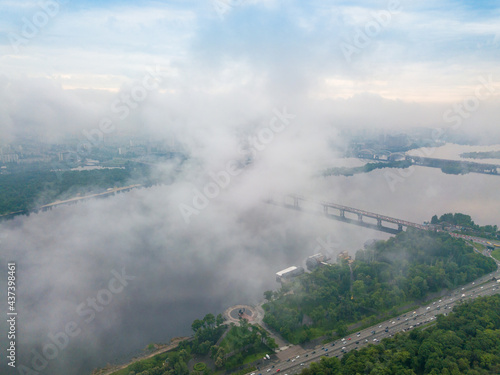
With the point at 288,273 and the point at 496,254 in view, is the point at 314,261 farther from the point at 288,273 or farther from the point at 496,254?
the point at 496,254

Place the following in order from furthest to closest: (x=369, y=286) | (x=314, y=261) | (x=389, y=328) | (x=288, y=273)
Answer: (x=314, y=261)
(x=288, y=273)
(x=369, y=286)
(x=389, y=328)

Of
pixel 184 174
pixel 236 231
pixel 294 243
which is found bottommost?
pixel 294 243

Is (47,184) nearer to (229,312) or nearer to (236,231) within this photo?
(236,231)

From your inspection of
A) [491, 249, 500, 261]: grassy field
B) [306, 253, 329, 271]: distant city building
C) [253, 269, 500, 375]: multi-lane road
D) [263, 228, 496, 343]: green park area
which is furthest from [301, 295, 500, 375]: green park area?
[491, 249, 500, 261]: grassy field

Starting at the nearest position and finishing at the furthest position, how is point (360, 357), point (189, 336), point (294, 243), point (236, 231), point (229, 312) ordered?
1. point (360, 357)
2. point (189, 336)
3. point (229, 312)
4. point (294, 243)
5. point (236, 231)

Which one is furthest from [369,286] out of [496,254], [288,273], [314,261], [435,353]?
[496,254]

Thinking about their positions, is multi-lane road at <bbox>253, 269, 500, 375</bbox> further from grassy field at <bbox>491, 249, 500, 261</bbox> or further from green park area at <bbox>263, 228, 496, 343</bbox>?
grassy field at <bbox>491, 249, 500, 261</bbox>

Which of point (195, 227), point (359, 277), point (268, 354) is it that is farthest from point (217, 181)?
point (268, 354)
